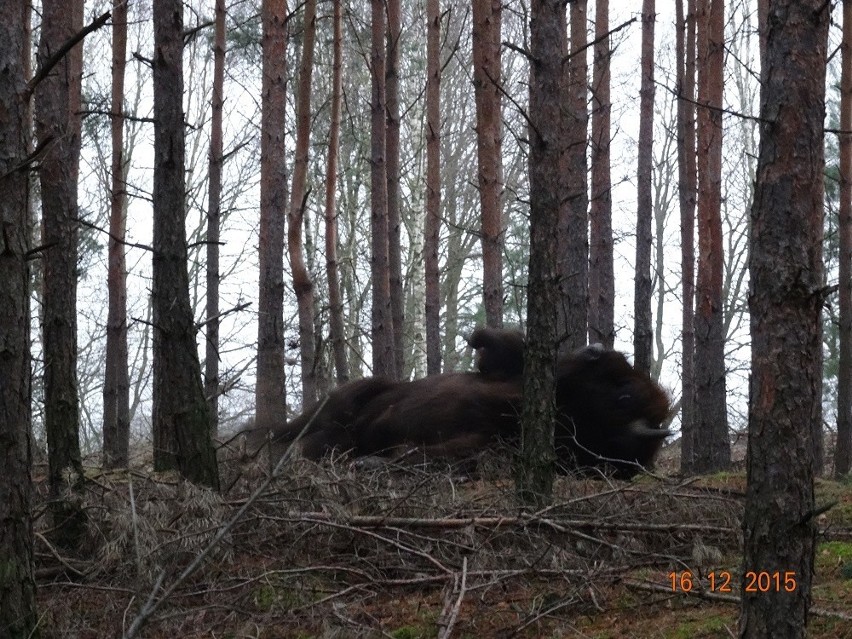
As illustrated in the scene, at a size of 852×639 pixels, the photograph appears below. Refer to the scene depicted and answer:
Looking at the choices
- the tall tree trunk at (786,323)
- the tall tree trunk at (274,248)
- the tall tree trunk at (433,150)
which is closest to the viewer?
the tall tree trunk at (786,323)

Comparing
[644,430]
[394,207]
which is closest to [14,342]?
[644,430]

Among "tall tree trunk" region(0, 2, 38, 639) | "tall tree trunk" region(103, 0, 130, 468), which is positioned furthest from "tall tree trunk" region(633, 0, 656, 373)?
"tall tree trunk" region(0, 2, 38, 639)

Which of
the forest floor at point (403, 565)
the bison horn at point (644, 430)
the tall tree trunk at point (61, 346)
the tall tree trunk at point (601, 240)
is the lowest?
the forest floor at point (403, 565)

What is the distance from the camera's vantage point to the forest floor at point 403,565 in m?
4.81

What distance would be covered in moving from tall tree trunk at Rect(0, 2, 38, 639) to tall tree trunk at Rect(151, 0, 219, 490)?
2.30 meters

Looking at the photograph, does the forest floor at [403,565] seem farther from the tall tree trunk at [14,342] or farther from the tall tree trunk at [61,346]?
the tall tree trunk at [14,342]

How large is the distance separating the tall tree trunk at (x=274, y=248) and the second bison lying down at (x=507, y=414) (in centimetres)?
162

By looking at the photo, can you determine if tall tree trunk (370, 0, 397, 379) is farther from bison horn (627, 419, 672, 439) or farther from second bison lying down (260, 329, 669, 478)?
bison horn (627, 419, 672, 439)

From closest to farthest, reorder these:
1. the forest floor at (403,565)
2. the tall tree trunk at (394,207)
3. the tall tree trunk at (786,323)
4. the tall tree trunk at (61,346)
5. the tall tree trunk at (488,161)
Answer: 1. the tall tree trunk at (786,323)
2. the forest floor at (403,565)
3. the tall tree trunk at (61,346)
4. the tall tree trunk at (488,161)
5. the tall tree trunk at (394,207)

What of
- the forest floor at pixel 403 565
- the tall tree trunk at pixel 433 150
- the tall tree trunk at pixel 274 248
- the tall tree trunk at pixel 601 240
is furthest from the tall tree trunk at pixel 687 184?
the forest floor at pixel 403 565

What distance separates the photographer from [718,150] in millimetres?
12578

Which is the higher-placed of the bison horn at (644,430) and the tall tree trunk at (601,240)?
the tall tree trunk at (601,240)

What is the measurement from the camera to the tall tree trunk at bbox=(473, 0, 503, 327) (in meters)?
12.0

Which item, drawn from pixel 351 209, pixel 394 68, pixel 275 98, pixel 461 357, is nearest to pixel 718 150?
pixel 394 68
